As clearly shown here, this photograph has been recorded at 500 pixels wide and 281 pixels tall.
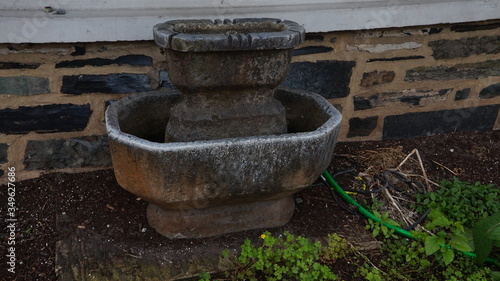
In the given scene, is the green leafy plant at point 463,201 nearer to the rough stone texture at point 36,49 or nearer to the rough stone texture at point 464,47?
the rough stone texture at point 464,47

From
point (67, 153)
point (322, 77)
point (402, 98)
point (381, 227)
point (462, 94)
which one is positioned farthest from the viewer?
point (462, 94)

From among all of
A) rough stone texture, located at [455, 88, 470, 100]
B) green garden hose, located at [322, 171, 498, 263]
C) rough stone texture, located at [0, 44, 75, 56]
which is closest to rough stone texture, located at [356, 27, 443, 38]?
rough stone texture, located at [455, 88, 470, 100]

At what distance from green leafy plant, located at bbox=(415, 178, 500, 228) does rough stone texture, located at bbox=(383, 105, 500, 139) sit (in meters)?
0.53

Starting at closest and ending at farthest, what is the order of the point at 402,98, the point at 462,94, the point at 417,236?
the point at 417,236
the point at 402,98
the point at 462,94

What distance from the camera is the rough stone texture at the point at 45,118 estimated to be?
2594 mm

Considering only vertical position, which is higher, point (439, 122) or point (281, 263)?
point (439, 122)

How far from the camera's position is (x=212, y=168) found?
205cm

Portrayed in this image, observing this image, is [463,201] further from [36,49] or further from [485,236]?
[36,49]

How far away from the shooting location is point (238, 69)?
2.11m

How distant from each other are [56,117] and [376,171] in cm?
199

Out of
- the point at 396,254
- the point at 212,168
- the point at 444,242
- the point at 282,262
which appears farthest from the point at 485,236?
the point at 212,168

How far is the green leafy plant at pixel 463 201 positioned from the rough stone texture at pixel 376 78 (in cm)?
76

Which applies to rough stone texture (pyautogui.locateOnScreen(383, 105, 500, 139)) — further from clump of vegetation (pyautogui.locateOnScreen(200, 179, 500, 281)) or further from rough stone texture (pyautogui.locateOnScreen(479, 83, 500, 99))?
clump of vegetation (pyautogui.locateOnScreen(200, 179, 500, 281))

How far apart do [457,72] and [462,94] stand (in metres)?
0.19
